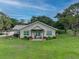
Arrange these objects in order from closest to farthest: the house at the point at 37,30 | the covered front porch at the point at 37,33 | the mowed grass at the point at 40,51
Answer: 1. the mowed grass at the point at 40,51
2. the covered front porch at the point at 37,33
3. the house at the point at 37,30

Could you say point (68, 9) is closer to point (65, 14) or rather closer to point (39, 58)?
point (65, 14)

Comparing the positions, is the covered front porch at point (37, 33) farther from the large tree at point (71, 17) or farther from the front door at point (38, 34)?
the large tree at point (71, 17)

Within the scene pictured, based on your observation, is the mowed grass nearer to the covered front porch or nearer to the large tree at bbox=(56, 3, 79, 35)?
the covered front porch

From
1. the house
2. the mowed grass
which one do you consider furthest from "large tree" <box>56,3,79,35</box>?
the mowed grass

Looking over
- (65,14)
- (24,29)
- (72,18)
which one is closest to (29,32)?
(24,29)

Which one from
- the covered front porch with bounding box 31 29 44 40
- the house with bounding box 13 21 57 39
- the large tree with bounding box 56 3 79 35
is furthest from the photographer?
the large tree with bounding box 56 3 79 35

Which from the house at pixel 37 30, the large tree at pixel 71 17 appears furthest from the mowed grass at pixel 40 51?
the large tree at pixel 71 17

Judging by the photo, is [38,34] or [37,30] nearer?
[38,34]

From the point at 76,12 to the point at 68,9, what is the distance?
9.74 feet

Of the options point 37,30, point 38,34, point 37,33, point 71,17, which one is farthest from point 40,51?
point 71,17

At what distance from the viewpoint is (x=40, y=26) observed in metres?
51.5

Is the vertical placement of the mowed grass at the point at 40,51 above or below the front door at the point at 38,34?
below

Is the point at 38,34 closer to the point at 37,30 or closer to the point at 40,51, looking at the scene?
the point at 37,30

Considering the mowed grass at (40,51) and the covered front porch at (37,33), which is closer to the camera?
the mowed grass at (40,51)
